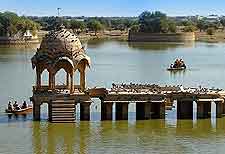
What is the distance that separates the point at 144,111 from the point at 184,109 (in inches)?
104

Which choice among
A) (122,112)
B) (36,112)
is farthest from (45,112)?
(122,112)

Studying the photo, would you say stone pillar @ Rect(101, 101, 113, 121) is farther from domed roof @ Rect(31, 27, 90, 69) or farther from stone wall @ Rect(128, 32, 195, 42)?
stone wall @ Rect(128, 32, 195, 42)

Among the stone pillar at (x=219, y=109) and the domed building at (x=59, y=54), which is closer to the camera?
the domed building at (x=59, y=54)

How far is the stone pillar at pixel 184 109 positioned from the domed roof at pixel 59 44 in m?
7.20

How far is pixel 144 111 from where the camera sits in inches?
1804

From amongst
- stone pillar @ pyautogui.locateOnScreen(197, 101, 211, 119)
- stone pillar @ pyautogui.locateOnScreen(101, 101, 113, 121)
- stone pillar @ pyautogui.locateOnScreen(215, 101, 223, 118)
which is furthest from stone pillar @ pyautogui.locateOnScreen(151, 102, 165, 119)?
stone pillar @ pyautogui.locateOnScreen(215, 101, 223, 118)

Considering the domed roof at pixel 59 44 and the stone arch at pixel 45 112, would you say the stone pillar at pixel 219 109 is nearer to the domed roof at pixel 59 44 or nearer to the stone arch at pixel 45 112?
the domed roof at pixel 59 44

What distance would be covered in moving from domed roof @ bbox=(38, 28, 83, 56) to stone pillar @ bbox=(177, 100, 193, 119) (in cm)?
720

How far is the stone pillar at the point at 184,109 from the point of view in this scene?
152 ft

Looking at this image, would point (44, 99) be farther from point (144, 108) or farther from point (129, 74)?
point (129, 74)

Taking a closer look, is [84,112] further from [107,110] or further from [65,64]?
[65,64]

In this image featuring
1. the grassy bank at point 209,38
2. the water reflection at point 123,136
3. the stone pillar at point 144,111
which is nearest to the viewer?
the water reflection at point 123,136

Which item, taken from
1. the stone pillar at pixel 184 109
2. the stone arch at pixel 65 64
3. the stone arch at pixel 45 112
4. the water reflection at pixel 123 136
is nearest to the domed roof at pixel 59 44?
the stone arch at pixel 65 64

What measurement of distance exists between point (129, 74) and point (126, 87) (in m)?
33.3
